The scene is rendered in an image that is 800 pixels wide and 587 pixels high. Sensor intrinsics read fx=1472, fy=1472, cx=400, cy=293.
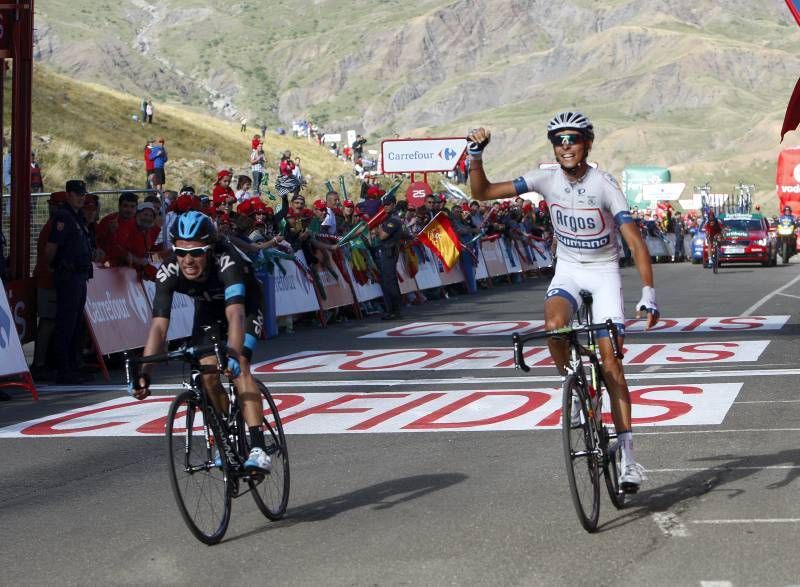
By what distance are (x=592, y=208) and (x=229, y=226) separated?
458 inches

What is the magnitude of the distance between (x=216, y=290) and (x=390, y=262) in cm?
1553

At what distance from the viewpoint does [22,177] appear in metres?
16.9

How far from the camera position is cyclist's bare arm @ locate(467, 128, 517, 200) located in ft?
25.4

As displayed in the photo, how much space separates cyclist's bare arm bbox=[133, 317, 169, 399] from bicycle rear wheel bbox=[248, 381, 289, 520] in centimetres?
57

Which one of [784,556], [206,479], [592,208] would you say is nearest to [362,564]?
[206,479]

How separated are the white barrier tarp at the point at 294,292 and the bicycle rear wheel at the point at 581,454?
13.5 m

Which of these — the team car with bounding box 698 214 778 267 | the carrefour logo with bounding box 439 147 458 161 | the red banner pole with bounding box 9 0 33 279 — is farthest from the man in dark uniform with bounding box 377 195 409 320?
the team car with bounding box 698 214 778 267

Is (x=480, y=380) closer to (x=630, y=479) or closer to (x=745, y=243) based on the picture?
(x=630, y=479)

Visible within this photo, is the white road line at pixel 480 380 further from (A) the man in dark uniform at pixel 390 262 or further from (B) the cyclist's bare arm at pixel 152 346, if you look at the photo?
(A) the man in dark uniform at pixel 390 262

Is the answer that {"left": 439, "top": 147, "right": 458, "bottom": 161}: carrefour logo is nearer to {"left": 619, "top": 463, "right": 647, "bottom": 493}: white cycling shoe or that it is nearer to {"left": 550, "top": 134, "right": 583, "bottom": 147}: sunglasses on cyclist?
{"left": 550, "top": 134, "right": 583, "bottom": 147}: sunglasses on cyclist

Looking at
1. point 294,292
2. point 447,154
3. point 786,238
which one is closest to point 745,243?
point 786,238

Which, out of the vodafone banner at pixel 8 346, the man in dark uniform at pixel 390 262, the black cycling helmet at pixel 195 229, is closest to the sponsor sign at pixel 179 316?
the vodafone banner at pixel 8 346

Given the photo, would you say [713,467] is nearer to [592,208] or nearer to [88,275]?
[592,208]

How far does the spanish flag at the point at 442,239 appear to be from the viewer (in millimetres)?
27203
